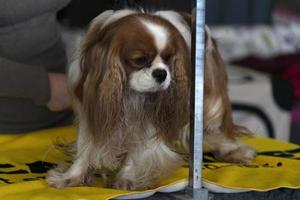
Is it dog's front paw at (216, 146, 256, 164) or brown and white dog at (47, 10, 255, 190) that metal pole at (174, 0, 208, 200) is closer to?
brown and white dog at (47, 10, 255, 190)

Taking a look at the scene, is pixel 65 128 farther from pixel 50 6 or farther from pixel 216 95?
pixel 216 95

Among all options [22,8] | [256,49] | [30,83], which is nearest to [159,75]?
[30,83]

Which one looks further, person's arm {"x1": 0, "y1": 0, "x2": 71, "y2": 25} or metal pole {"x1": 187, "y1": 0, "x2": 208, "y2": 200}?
person's arm {"x1": 0, "y1": 0, "x2": 71, "y2": 25}

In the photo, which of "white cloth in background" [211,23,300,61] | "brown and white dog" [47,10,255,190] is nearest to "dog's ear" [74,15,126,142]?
"brown and white dog" [47,10,255,190]

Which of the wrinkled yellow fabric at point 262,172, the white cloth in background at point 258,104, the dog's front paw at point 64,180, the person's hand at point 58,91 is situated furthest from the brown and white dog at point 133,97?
the white cloth in background at point 258,104

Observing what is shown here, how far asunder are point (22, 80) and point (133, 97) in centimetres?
45

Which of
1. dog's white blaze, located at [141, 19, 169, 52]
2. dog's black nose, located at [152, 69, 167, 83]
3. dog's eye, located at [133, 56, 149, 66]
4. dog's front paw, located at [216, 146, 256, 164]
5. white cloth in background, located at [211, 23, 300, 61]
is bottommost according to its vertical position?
dog's front paw, located at [216, 146, 256, 164]

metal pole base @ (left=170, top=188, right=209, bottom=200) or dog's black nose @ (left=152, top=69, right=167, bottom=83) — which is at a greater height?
dog's black nose @ (left=152, top=69, right=167, bottom=83)

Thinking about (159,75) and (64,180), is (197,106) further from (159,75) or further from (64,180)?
(64,180)

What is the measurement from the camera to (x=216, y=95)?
6.48 feet

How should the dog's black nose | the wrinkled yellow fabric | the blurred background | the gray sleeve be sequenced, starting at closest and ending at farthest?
the dog's black nose, the wrinkled yellow fabric, the gray sleeve, the blurred background

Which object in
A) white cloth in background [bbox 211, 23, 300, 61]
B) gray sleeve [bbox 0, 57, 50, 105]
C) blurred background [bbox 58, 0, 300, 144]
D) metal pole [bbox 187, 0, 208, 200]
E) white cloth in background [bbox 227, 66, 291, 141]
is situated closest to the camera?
metal pole [bbox 187, 0, 208, 200]

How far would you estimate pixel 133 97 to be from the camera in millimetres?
1783

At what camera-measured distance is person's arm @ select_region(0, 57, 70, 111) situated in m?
2.09
